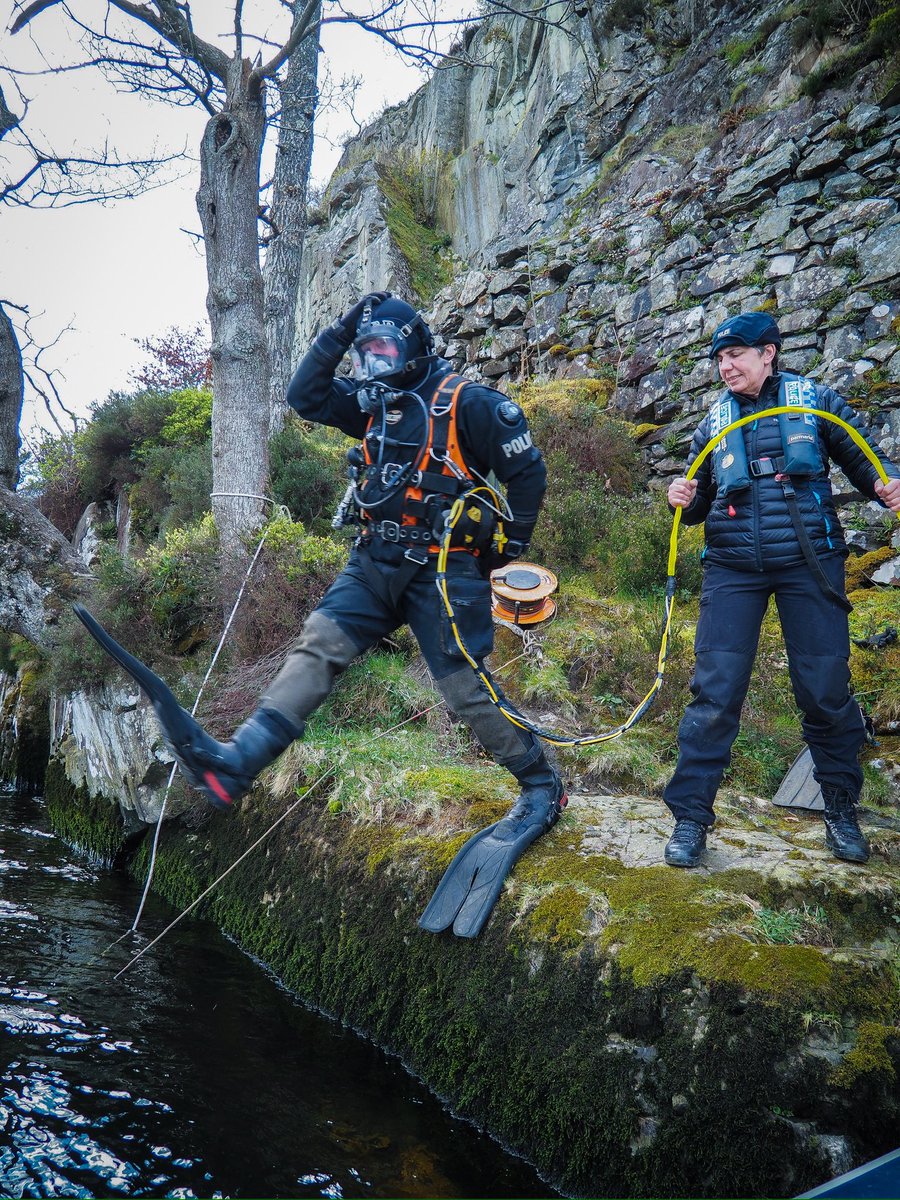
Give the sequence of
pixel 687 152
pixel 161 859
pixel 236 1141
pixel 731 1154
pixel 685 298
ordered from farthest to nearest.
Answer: pixel 687 152 → pixel 685 298 → pixel 161 859 → pixel 236 1141 → pixel 731 1154

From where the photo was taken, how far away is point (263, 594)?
6.21 m

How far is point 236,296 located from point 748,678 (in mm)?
6284

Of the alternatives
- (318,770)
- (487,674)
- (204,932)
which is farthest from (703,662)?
(204,932)

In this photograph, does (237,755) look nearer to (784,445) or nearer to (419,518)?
(419,518)

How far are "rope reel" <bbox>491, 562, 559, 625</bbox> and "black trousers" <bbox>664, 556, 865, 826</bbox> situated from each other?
2564mm

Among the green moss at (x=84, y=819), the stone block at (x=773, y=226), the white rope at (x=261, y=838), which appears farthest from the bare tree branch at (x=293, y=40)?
the green moss at (x=84, y=819)

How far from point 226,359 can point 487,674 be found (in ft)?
17.7

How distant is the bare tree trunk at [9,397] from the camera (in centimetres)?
907

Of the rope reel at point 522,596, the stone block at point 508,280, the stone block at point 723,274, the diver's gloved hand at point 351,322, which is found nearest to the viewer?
the diver's gloved hand at point 351,322

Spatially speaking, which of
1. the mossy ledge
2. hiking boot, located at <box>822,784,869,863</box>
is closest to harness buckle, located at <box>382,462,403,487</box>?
the mossy ledge

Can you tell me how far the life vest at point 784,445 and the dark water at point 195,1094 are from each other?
286 cm

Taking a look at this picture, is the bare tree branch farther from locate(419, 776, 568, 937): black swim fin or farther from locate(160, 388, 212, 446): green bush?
locate(419, 776, 568, 937): black swim fin

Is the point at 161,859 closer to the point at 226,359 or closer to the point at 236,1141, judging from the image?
the point at 236,1141

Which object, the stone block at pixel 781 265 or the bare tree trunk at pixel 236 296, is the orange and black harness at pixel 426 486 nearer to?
the bare tree trunk at pixel 236 296
